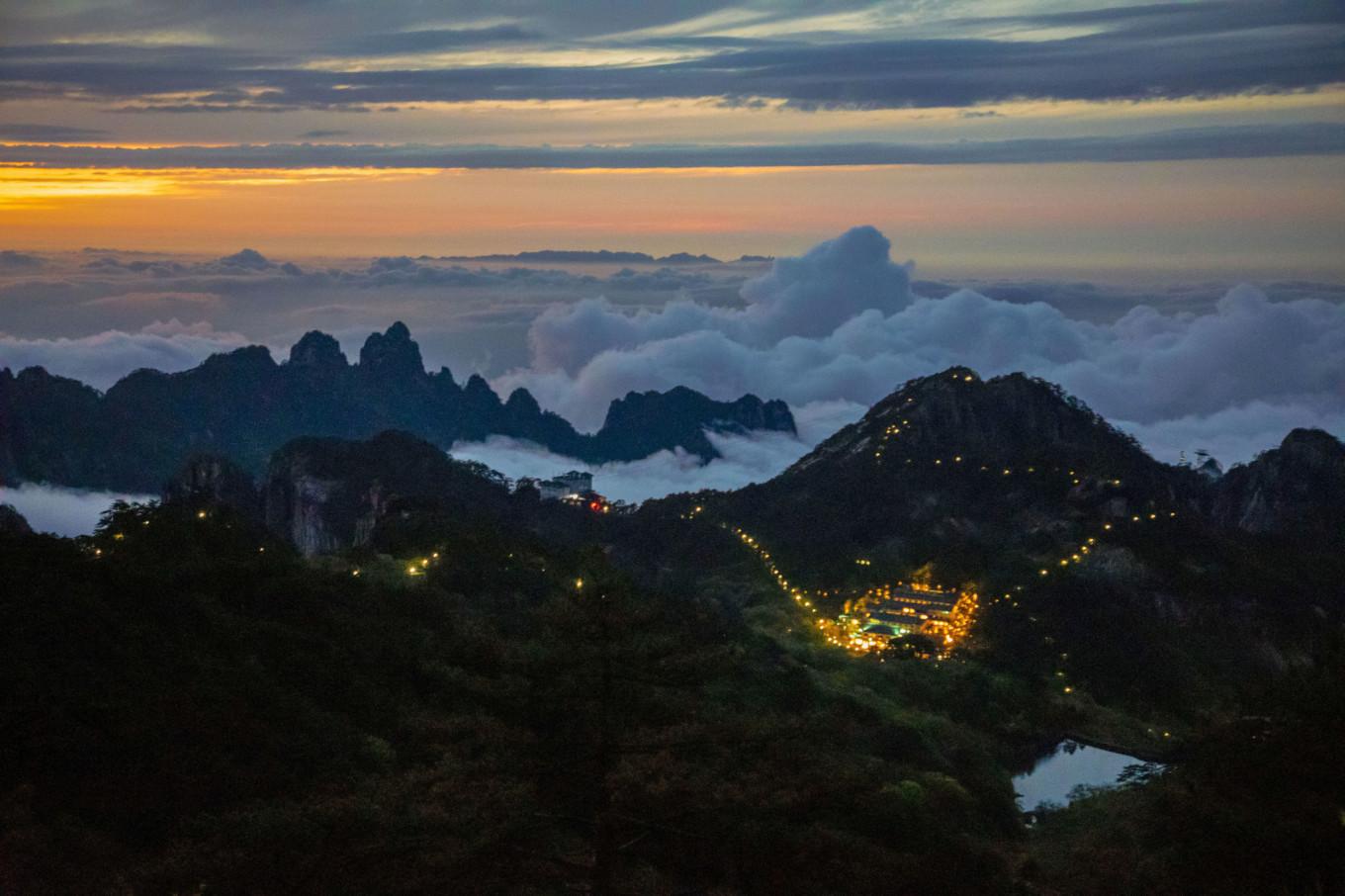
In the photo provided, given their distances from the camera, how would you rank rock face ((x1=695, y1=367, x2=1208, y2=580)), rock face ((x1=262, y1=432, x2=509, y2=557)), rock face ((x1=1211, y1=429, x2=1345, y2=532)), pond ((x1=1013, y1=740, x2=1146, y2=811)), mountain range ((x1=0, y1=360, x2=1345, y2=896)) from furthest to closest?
1. rock face ((x1=1211, y1=429, x2=1345, y2=532))
2. rock face ((x1=262, y1=432, x2=509, y2=557))
3. rock face ((x1=695, y1=367, x2=1208, y2=580))
4. pond ((x1=1013, y1=740, x2=1146, y2=811))
5. mountain range ((x1=0, y1=360, x2=1345, y2=896))

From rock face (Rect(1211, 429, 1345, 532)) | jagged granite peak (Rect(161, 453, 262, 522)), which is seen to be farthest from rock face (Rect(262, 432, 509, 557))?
rock face (Rect(1211, 429, 1345, 532))

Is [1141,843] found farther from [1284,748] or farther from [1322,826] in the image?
[1322,826]

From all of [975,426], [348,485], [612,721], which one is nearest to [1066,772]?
[612,721]

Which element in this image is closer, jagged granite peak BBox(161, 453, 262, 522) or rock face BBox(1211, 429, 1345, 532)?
rock face BBox(1211, 429, 1345, 532)

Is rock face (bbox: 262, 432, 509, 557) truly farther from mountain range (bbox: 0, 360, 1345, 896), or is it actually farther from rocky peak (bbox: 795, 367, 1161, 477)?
rocky peak (bbox: 795, 367, 1161, 477)

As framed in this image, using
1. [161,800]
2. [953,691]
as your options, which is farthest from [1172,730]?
[161,800]
